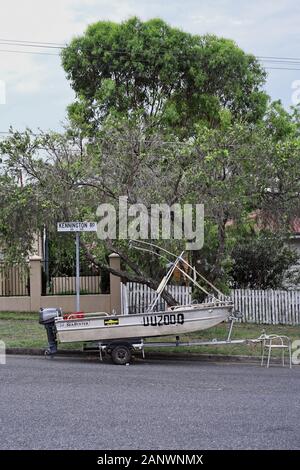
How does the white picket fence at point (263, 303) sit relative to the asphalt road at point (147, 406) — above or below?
above

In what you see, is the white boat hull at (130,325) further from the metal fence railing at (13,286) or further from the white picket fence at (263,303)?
the metal fence railing at (13,286)

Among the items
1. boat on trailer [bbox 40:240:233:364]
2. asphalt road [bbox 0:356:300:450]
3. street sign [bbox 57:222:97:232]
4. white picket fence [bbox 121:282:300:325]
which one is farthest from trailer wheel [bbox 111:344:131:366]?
white picket fence [bbox 121:282:300:325]

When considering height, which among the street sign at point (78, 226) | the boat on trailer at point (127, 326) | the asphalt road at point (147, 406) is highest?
the street sign at point (78, 226)

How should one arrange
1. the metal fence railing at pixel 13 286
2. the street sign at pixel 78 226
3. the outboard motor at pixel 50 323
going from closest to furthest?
the outboard motor at pixel 50 323, the street sign at pixel 78 226, the metal fence railing at pixel 13 286

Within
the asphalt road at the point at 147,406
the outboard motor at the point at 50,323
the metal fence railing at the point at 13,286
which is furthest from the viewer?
the metal fence railing at the point at 13,286

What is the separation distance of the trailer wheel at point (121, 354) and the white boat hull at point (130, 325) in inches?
8.5

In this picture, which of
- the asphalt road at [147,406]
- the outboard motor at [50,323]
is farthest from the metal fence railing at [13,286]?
the asphalt road at [147,406]

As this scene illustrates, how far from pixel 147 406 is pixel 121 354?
4035mm

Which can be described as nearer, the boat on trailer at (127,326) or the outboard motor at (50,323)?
the boat on trailer at (127,326)

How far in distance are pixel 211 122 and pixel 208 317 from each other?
516 inches

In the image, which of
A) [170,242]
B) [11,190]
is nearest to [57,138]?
[11,190]

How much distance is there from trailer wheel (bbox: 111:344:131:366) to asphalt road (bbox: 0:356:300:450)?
0.53 feet

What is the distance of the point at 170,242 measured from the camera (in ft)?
47.4

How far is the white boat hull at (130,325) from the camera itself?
1203 cm
